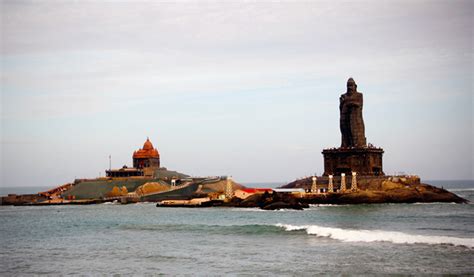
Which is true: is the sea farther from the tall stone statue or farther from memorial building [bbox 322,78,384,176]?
the tall stone statue

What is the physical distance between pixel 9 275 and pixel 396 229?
35.5 metres

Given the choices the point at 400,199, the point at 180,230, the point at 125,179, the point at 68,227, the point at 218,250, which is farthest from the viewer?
the point at 125,179

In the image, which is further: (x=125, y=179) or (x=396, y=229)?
(x=125, y=179)

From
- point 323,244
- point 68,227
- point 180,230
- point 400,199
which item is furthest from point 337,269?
point 400,199

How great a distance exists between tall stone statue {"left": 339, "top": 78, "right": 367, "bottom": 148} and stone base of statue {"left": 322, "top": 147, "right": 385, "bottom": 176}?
12.8 ft

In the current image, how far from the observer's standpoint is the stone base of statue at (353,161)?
13062 cm

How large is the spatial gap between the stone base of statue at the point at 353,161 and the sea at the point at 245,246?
4897 centimetres

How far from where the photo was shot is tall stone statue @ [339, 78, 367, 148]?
136m

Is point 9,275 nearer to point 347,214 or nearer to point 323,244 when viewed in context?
point 323,244

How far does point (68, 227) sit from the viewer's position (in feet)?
244

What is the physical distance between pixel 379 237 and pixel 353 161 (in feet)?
253

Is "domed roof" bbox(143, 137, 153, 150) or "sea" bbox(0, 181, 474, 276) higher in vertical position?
"domed roof" bbox(143, 137, 153, 150)

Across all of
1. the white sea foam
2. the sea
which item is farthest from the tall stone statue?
the white sea foam

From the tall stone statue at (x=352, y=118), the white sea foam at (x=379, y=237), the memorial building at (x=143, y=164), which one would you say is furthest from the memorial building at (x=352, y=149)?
the white sea foam at (x=379, y=237)
